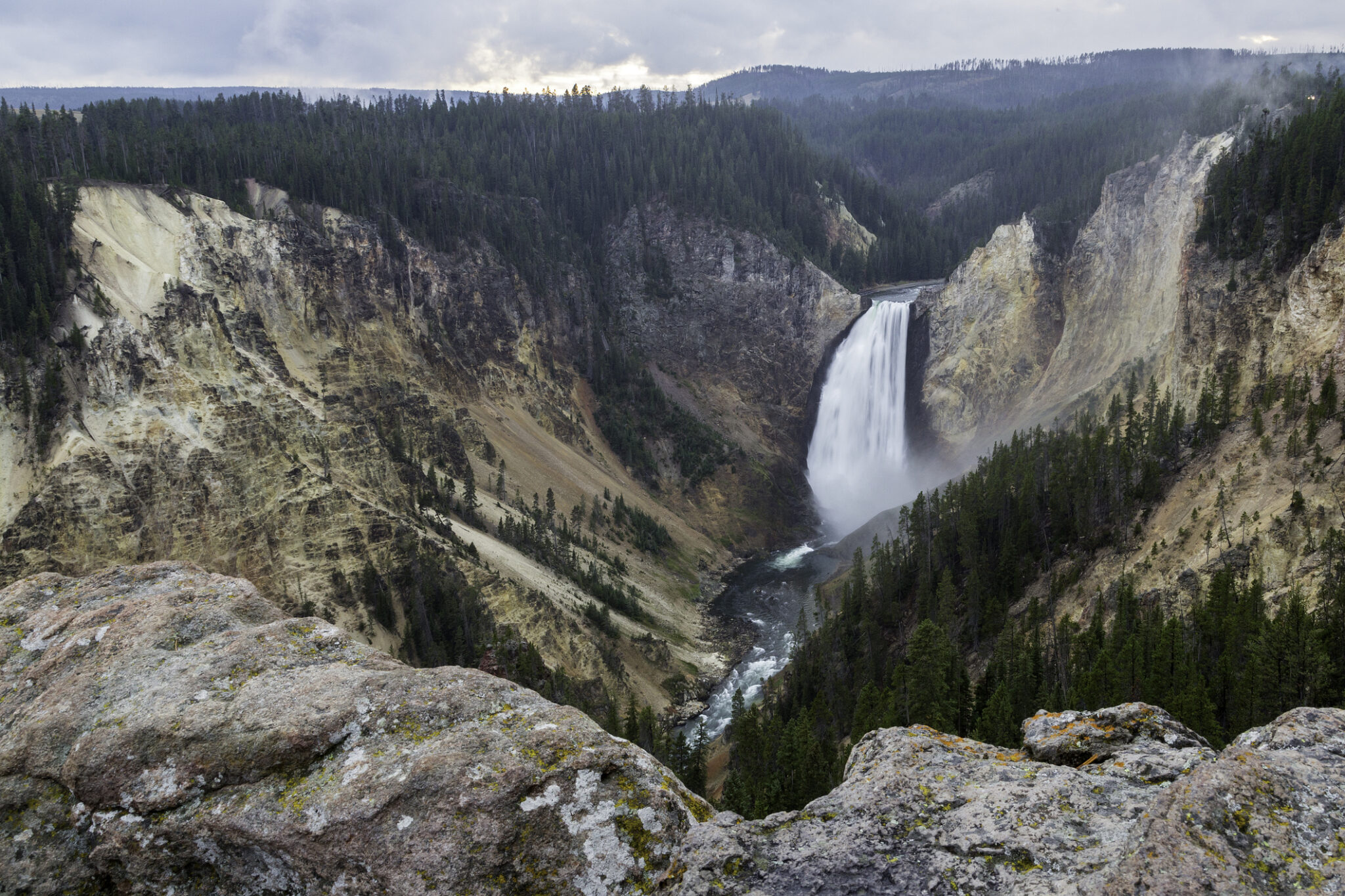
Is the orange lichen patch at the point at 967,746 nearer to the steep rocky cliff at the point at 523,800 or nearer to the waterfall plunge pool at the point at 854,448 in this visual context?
the steep rocky cliff at the point at 523,800

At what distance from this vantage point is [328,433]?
45.3 m

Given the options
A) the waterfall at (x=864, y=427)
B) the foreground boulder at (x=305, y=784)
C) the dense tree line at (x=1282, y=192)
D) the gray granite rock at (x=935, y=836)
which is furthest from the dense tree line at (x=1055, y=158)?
the foreground boulder at (x=305, y=784)

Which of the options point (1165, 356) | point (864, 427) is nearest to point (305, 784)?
point (1165, 356)

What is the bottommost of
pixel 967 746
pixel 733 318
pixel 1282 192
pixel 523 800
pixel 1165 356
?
pixel 967 746

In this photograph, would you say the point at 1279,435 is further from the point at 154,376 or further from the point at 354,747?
the point at 154,376

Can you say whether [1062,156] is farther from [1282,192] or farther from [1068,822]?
[1068,822]

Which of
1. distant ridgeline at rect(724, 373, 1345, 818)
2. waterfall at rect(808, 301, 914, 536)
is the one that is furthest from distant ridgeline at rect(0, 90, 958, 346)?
distant ridgeline at rect(724, 373, 1345, 818)

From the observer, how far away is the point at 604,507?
74812mm

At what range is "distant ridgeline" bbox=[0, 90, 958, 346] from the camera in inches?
2635

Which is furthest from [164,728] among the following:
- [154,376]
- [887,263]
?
[887,263]

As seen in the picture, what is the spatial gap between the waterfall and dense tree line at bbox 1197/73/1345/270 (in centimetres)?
4355

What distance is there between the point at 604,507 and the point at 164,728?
6749 centimetres

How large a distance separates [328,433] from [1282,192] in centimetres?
5332

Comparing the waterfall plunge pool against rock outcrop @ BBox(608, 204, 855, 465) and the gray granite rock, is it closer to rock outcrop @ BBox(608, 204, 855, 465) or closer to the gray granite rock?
rock outcrop @ BBox(608, 204, 855, 465)
